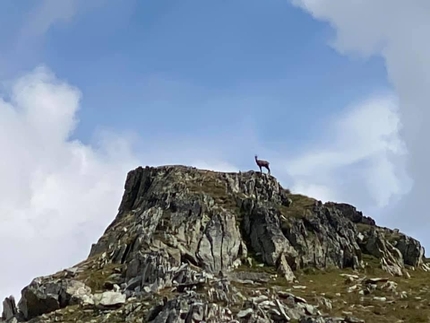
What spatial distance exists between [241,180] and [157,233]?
58.4ft

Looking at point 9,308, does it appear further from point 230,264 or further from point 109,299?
point 230,264

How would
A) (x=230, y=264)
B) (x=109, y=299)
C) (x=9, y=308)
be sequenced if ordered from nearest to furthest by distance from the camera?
(x=109, y=299) → (x=9, y=308) → (x=230, y=264)

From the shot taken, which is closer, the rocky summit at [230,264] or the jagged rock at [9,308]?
the rocky summit at [230,264]

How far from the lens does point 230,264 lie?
68875 millimetres

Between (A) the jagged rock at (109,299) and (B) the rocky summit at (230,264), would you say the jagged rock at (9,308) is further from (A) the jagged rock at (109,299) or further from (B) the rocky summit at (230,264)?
(A) the jagged rock at (109,299)

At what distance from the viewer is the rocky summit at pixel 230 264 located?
53.9 meters

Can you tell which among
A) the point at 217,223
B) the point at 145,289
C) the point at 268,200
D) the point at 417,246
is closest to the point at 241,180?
the point at 268,200

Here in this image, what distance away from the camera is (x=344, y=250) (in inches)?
2960

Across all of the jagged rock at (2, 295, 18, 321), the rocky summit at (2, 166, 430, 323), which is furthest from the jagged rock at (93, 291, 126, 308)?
the jagged rock at (2, 295, 18, 321)

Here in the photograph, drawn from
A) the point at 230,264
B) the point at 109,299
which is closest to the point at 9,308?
the point at 109,299

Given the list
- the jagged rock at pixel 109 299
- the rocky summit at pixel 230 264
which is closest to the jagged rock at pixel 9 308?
the rocky summit at pixel 230 264

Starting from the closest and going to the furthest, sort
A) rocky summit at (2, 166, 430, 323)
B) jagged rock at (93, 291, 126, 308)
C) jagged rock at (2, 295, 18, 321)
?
rocky summit at (2, 166, 430, 323) < jagged rock at (93, 291, 126, 308) < jagged rock at (2, 295, 18, 321)

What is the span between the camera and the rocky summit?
53938 millimetres

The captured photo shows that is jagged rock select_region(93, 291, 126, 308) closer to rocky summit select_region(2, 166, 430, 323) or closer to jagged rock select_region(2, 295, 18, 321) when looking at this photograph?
rocky summit select_region(2, 166, 430, 323)
